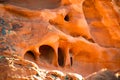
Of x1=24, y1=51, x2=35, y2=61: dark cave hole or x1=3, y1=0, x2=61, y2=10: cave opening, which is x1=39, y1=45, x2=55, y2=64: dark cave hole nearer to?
x1=24, y1=51, x2=35, y2=61: dark cave hole

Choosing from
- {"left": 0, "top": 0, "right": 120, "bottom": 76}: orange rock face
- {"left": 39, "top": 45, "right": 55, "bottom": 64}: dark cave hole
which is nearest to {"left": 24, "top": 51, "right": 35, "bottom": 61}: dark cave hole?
{"left": 0, "top": 0, "right": 120, "bottom": 76}: orange rock face

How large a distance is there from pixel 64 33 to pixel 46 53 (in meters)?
1.05

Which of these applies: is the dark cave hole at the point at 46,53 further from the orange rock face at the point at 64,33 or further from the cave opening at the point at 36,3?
the cave opening at the point at 36,3

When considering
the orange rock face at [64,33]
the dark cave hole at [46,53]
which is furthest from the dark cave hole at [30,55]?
the dark cave hole at [46,53]

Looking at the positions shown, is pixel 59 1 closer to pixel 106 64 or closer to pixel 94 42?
pixel 94 42

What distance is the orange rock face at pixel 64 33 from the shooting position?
9.63 meters

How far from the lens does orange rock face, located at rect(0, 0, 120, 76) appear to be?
9634mm

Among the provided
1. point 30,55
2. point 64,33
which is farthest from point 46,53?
point 64,33

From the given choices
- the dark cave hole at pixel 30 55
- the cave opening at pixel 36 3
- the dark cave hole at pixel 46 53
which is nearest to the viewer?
the dark cave hole at pixel 30 55

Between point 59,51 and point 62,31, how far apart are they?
0.79 metres

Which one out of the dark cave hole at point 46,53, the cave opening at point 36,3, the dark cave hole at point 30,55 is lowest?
the dark cave hole at point 30,55

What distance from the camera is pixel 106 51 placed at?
39.8ft

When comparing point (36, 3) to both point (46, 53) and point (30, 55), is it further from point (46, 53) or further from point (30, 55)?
point (30, 55)

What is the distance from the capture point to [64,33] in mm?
11031
